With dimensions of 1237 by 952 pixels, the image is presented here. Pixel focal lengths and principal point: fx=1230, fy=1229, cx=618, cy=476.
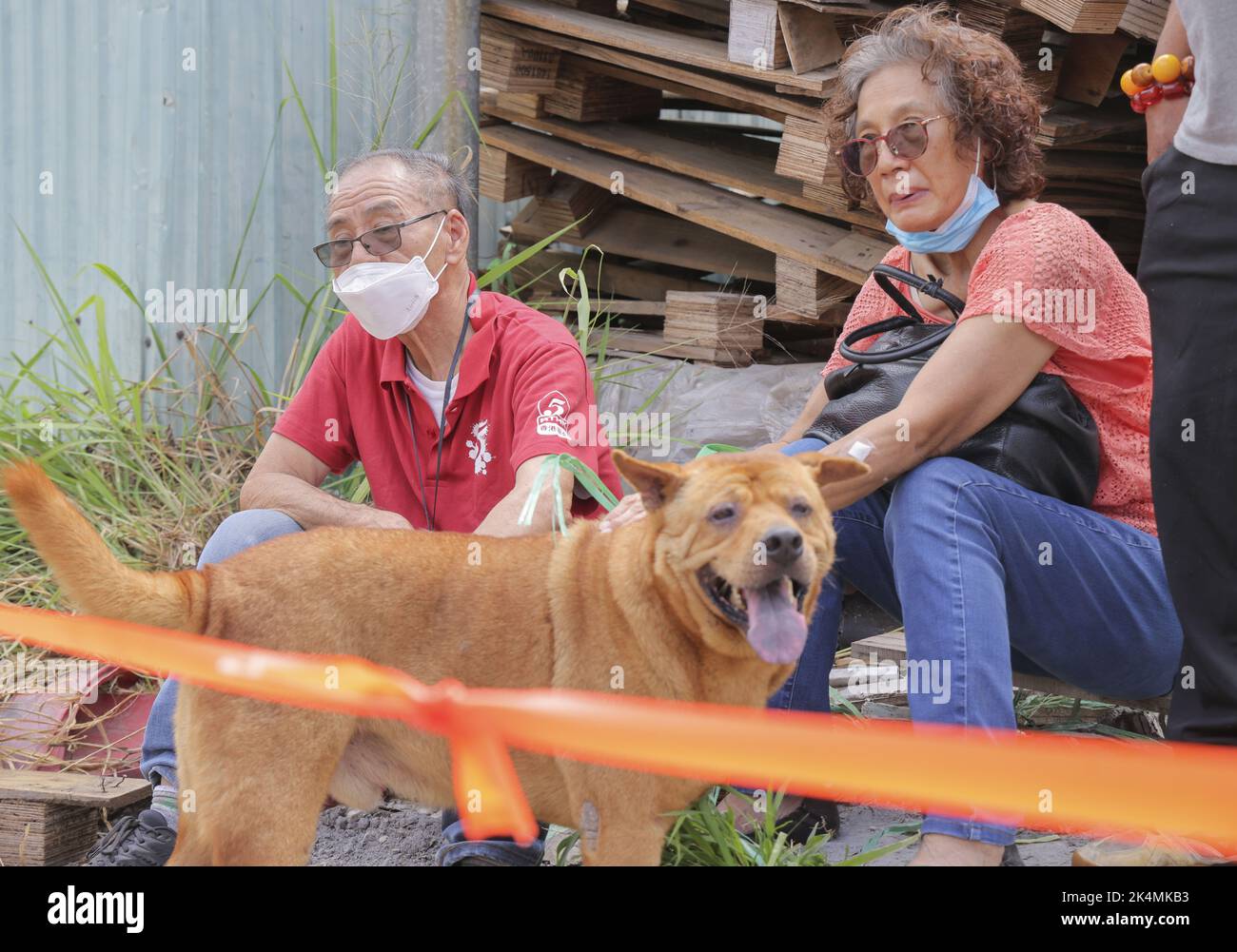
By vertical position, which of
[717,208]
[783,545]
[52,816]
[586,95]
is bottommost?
[52,816]

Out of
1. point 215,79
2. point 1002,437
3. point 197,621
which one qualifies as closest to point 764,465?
point 1002,437

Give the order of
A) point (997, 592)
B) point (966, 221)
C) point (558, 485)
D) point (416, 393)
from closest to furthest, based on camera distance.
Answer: point (997, 592)
point (558, 485)
point (966, 221)
point (416, 393)

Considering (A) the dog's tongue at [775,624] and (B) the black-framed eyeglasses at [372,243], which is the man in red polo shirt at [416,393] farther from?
(A) the dog's tongue at [775,624]

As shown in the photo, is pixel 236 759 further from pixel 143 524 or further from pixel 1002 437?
pixel 143 524

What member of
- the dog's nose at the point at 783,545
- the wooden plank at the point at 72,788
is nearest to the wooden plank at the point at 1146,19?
the dog's nose at the point at 783,545

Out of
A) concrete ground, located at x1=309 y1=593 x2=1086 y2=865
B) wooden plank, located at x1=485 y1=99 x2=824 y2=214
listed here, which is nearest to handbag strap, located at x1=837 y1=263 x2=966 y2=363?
concrete ground, located at x1=309 y1=593 x2=1086 y2=865

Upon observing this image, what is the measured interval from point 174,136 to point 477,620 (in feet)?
10.7

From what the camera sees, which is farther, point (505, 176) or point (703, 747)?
point (505, 176)

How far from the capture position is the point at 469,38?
4586 millimetres

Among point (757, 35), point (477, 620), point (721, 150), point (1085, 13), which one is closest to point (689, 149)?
point (721, 150)

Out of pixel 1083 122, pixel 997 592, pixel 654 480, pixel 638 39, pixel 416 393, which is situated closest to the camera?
pixel 654 480

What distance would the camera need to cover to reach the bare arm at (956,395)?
266cm

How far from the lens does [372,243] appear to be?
10.6 feet

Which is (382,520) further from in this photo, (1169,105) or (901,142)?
(1169,105)
